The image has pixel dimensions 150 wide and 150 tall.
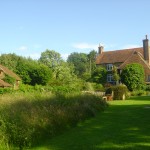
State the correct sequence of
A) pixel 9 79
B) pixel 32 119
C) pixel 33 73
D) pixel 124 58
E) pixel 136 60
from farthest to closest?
pixel 33 73 → pixel 124 58 → pixel 136 60 → pixel 9 79 → pixel 32 119

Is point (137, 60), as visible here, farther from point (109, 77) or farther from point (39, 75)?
point (39, 75)

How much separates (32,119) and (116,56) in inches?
2288

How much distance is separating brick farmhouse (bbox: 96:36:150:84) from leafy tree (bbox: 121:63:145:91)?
349 centimetres

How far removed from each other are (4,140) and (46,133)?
2039mm

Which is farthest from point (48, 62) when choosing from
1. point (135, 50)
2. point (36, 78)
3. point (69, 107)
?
point (69, 107)

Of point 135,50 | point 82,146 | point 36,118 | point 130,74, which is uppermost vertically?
point 135,50

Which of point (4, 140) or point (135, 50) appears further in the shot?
point (135, 50)

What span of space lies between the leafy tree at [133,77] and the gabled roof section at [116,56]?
35.4 feet

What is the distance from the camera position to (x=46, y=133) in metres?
11.4

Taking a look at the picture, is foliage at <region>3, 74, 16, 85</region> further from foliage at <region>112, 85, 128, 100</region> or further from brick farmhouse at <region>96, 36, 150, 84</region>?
foliage at <region>112, 85, 128, 100</region>

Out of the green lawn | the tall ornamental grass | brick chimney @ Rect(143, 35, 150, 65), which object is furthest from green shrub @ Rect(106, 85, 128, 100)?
brick chimney @ Rect(143, 35, 150, 65)

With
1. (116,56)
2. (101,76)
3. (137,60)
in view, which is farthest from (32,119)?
(116,56)

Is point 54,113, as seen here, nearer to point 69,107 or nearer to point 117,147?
point 69,107

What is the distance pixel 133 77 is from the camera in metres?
52.5
